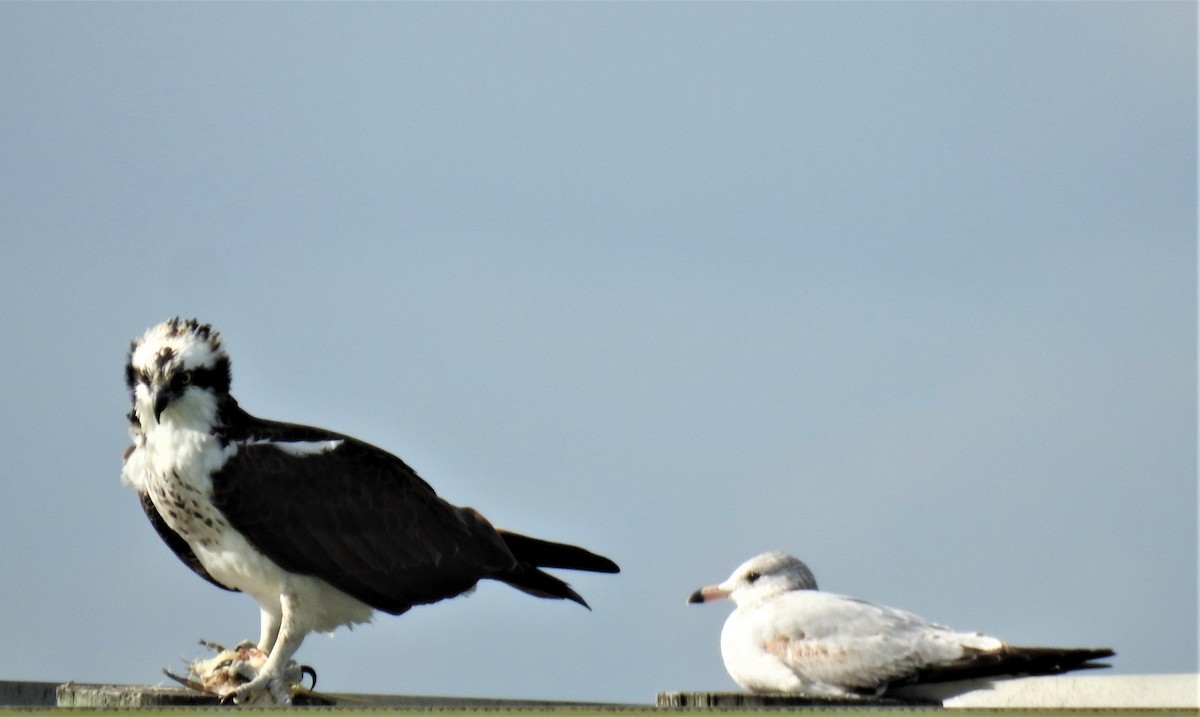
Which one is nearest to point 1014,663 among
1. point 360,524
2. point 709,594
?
point 709,594

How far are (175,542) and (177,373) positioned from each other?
4.37ft

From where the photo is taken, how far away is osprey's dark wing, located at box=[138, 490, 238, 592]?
9.44m

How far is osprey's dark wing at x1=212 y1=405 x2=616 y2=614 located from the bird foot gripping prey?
0.64 m

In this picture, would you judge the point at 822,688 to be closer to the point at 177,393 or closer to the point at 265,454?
the point at 265,454

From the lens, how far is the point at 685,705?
707cm

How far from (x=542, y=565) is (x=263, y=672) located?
238 centimetres

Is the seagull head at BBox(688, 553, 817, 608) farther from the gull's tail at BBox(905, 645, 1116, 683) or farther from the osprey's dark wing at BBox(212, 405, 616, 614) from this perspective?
the gull's tail at BBox(905, 645, 1116, 683)

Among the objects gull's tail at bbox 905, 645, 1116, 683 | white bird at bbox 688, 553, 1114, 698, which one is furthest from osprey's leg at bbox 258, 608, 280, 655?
gull's tail at bbox 905, 645, 1116, 683

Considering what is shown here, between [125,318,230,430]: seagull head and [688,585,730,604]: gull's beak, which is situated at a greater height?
[125,318,230,430]: seagull head

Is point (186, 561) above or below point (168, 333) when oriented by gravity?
below

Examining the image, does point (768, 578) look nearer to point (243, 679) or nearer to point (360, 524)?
point (360, 524)

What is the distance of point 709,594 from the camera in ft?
37.0

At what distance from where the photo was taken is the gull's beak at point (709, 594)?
36.6 feet

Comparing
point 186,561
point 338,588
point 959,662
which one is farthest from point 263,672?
point 959,662
